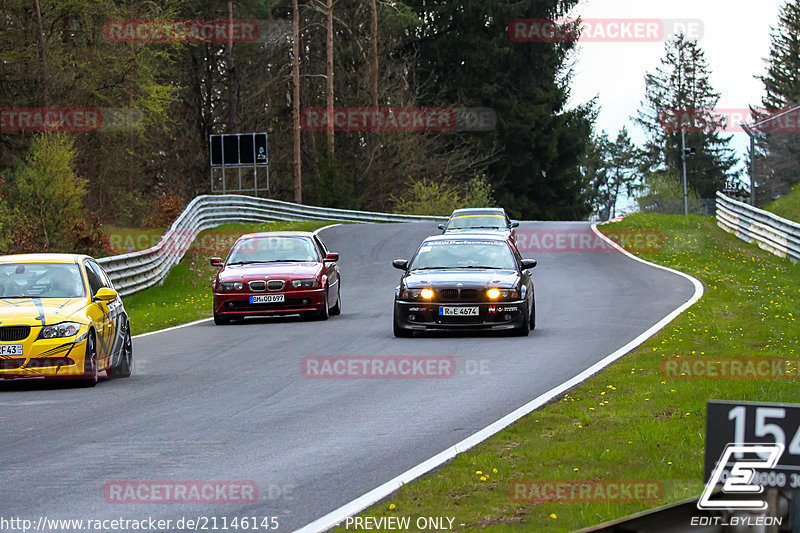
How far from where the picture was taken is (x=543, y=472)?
7793 millimetres

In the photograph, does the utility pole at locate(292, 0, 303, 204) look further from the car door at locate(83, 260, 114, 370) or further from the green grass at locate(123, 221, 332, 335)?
the car door at locate(83, 260, 114, 370)

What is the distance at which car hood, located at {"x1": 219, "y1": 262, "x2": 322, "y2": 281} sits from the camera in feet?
70.1

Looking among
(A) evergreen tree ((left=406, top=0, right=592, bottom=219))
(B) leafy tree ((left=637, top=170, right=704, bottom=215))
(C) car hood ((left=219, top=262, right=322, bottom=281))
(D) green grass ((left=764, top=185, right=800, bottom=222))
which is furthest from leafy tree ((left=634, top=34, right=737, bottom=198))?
(C) car hood ((left=219, top=262, right=322, bottom=281))

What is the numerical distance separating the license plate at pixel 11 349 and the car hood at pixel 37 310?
24 centimetres

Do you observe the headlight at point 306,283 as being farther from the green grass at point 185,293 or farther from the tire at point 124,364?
the tire at point 124,364

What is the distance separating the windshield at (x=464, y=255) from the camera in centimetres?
1945

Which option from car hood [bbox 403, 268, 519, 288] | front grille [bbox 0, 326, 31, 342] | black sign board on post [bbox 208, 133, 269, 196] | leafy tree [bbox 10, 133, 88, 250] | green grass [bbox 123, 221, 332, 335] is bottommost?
green grass [bbox 123, 221, 332, 335]

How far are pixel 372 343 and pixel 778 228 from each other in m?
20.0

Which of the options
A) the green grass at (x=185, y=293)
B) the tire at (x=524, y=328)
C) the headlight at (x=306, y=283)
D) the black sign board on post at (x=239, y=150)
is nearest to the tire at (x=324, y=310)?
the headlight at (x=306, y=283)

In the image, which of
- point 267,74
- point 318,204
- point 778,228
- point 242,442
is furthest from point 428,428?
point 267,74

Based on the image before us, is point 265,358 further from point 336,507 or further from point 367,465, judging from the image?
point 336,507

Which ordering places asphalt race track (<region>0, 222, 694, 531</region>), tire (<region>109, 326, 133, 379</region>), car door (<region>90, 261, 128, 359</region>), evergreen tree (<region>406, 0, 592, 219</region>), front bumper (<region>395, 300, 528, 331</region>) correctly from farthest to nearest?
evergreen tree (<region>406, 0, 592, 219</region>)
front bumper (<region>395, 300, 528, 331</region>)
tire (<region>109, 326, 133, 379</region>)
car door (<region>90, 261, 128, 359</region>)
asphalt race track (<region>0, 222, 694, 531</region>)

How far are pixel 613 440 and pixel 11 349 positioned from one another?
6956mm

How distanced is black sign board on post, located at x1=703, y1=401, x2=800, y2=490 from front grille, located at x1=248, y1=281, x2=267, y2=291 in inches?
712
